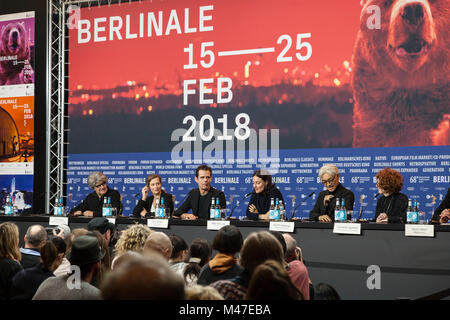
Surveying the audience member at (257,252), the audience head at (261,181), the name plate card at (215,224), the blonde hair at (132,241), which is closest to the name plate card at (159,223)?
the name plate card at (215,224)

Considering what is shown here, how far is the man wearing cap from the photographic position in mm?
2254

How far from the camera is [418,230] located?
12.9ft

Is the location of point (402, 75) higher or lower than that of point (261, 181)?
higher

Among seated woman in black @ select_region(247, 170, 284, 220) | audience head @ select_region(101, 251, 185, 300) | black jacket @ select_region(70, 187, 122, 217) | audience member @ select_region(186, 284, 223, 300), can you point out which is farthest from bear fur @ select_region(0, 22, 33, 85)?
audience head @ select_region(101, 251, 185, 300)

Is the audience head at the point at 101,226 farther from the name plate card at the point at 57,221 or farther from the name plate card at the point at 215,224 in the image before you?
the name plate card at the point at 57,221

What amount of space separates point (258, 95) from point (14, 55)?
3.46 m

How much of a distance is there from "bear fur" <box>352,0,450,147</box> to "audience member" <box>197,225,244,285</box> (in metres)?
3.54

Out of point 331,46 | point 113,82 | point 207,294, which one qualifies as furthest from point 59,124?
point 207,294

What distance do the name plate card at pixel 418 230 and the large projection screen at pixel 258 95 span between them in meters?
1.84

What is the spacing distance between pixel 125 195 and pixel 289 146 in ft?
7.30

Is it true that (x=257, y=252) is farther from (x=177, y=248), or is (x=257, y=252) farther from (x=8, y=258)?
(x=8, y=258)

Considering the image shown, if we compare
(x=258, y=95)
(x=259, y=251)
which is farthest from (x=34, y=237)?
(x=258, y=95)

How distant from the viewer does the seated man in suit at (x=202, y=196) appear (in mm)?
5645
